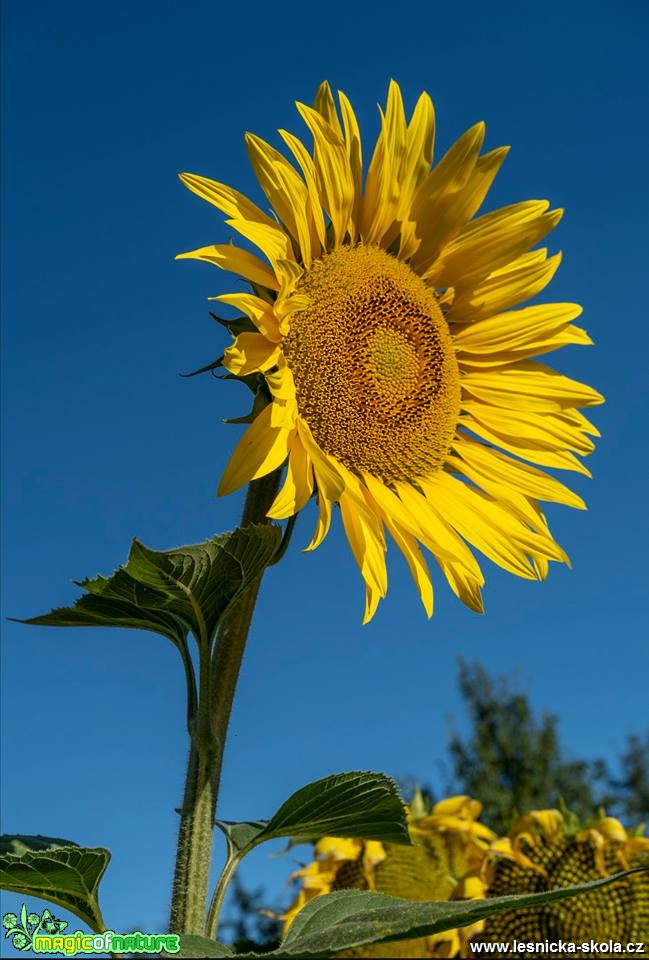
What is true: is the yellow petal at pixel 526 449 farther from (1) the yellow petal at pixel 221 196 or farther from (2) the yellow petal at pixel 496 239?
(1) the yellow petal at pixel 221 196

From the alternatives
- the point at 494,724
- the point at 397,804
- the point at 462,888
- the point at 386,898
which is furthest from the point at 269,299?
the point at 494,724

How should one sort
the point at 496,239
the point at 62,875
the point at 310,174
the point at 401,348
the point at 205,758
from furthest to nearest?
the point at 496,239, the point at 401,348, the point at 310,174, the point at 205,758, the point at 62,875

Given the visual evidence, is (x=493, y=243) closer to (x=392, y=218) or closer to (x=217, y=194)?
(x=392, y=218)

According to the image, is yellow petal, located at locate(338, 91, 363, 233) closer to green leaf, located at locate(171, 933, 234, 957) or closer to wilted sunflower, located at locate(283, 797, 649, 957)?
green leaf, located at locate(171, 933, 234, 957)

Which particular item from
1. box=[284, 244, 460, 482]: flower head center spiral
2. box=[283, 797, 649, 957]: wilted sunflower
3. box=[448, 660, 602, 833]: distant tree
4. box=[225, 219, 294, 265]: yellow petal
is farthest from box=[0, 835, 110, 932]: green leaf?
box=[448, 660, 602, 833]: distant tree

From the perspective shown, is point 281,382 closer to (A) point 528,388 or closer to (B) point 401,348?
(B) point 401,348

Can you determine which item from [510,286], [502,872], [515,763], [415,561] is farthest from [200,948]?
[515,763]

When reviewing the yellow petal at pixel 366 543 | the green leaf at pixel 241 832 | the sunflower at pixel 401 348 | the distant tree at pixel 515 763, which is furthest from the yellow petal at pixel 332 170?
the distant tree at pixel 515 763

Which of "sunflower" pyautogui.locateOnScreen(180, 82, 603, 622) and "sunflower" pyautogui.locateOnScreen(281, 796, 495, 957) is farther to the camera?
"sunflower" pyautogui.locateOnScreen(281, 796, 495, 957)
